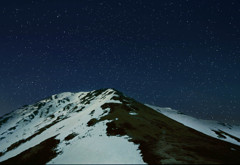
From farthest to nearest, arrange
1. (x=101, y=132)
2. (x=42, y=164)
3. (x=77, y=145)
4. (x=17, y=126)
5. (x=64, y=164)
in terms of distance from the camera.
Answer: (x=17, y=126) → (x=101, y=132) → (x=77, y=145) → (x=42, y=164) → (x=64, y=164)

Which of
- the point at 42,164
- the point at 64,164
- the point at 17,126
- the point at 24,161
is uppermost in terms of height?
the point at 64,164

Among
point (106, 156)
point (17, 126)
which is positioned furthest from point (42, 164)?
point (17, 126)

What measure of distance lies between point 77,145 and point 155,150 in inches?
674

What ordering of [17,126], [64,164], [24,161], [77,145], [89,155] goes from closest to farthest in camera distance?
[64,164], [89,155], [77,145], [24,161], [17,126]

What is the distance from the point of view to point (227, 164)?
26.0 m

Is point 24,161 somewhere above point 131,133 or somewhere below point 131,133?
below

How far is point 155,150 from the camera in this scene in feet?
105

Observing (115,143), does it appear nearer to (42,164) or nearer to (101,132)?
(101,132)

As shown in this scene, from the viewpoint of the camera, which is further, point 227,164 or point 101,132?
point 101,132

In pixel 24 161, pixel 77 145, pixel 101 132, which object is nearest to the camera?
pixel 77 145

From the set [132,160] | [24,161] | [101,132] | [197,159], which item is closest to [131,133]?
[101,132]

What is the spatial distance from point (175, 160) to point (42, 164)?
82.2 ft

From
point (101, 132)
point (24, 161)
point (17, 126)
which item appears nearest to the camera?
point (24, 161)

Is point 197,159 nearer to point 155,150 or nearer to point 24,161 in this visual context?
point 155,150
